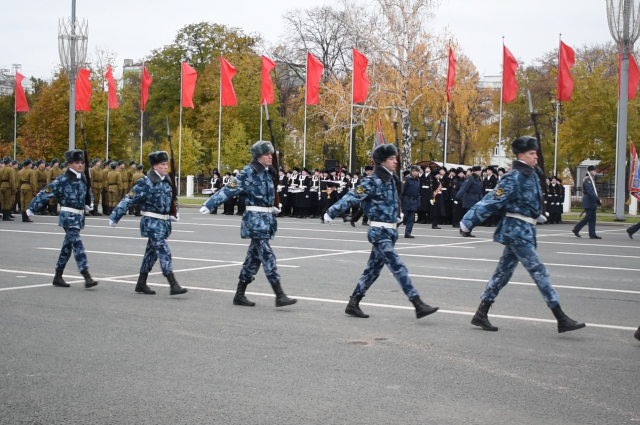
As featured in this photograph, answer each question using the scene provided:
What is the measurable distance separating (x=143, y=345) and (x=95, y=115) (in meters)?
52.6

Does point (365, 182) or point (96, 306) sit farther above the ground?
point (365, 182)

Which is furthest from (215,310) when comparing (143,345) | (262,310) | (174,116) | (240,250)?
(174,116)

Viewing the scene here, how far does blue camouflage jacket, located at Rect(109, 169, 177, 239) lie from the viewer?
10.3m

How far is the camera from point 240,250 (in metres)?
16.1

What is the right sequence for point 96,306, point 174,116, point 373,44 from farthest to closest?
point 174,116 < point 373,44 < point 96,306

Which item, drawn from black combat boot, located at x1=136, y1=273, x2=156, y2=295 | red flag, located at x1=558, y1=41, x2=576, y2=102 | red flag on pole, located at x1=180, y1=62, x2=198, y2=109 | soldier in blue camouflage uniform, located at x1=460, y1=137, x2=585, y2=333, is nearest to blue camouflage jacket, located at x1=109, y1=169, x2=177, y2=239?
black combat boot, located at x1=136, y1=273, x2=156, y2=295

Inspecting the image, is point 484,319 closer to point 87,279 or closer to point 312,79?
point 87,279

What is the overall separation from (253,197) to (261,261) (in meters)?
0.73

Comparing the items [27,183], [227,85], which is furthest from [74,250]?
[227,85]

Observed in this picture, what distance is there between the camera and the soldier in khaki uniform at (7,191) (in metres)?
25.5

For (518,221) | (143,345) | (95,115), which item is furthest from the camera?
(95,115)

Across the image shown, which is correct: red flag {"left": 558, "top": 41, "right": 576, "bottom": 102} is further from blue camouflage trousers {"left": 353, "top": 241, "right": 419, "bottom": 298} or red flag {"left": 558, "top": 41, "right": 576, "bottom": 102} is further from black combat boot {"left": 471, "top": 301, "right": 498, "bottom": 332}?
black combat boot {"left": 471, "top": 301, "right": 498, "bottom": 332}

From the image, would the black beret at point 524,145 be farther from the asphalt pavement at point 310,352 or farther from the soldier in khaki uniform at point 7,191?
the soldier in khaki uniform at point 7,191

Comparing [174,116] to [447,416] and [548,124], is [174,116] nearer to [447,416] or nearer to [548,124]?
[548,124]
